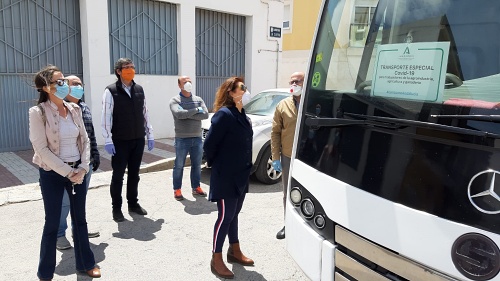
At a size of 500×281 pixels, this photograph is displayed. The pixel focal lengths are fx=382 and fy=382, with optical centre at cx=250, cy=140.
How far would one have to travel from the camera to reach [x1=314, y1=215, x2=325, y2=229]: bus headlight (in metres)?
2.23

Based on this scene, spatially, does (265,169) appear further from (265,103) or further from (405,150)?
(405,150)

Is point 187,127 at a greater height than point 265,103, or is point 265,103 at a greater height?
point 265,103

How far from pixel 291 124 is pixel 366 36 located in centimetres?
168

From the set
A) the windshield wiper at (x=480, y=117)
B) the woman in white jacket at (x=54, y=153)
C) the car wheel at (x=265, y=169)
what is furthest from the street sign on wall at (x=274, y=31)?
the windshield wiper at (x=480, y=117)

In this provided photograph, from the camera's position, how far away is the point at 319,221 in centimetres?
226

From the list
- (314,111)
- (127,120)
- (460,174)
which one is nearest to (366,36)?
(314,111)

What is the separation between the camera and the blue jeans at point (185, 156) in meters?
5.42

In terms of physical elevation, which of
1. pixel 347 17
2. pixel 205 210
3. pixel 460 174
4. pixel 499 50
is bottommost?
pixel 205 210

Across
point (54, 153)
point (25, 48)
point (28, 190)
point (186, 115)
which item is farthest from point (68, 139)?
point (25, 48)

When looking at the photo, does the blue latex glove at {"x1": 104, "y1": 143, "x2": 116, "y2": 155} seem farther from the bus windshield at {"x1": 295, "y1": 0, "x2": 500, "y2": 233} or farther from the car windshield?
the car windshield

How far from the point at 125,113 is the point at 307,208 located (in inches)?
112

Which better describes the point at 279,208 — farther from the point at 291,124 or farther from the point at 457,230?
the point at 457,230

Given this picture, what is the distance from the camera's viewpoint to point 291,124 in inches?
154

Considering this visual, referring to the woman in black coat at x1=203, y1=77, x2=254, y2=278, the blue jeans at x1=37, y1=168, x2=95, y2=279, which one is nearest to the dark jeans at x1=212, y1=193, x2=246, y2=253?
the woman in black coat at x1=203, y1=77, x2=254, y2=278
